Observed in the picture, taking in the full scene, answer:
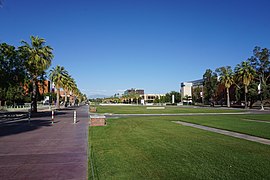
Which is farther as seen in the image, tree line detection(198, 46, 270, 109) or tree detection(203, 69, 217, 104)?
tree detection(203, 69, 217, 104)

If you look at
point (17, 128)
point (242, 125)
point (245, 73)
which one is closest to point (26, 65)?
point (17, 128)

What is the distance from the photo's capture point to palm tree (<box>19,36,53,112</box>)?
3453 centimetres

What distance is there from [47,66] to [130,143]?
3037 centimetres

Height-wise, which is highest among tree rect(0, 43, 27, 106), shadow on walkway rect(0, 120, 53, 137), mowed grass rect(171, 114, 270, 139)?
tree rect(0, 43, 27, 106)

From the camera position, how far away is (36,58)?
3503 cm

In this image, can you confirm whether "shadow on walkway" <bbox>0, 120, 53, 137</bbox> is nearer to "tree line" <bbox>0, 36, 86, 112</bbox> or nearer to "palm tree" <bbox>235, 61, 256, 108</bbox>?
"tree line" <bbox>0, 36, 86, 112</bbox>

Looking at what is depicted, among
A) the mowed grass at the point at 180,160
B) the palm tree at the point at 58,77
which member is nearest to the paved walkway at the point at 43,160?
the mowed grass at the point at 180,160

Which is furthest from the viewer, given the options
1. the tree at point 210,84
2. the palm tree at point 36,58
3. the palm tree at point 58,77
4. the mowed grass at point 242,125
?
the tree at point 210,84

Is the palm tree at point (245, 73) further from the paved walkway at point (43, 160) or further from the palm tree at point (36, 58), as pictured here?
the paved walkway at point (43, 160)

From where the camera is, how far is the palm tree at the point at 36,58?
34.5 m

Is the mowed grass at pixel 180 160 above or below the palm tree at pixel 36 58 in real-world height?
below

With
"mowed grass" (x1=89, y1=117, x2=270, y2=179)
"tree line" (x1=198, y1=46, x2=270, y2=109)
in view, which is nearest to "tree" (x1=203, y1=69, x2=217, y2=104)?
"tree line" (x1=198, y1=46, x2=270, y2=109)

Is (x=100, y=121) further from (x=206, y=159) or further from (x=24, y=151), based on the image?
(x=206, y=159)

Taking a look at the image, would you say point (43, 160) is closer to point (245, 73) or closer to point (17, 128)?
point (17, 128)
